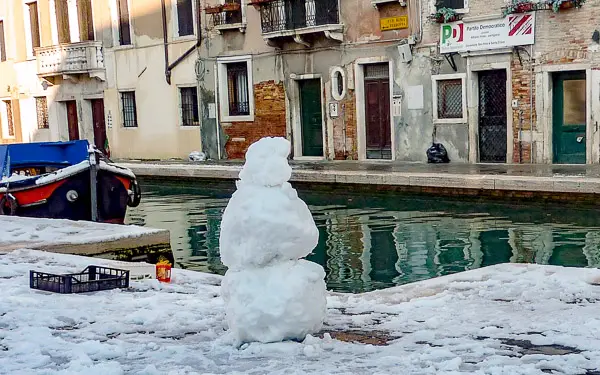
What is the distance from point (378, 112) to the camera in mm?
21141

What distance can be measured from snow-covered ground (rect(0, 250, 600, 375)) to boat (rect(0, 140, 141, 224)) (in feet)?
20.2

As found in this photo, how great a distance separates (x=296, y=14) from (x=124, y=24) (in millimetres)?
7500

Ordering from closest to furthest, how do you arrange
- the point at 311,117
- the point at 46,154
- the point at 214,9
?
1. the point at 46,154
2. the point at 311,117
3. the point at 214,9

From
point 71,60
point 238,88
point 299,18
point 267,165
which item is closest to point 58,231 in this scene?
point 267,165

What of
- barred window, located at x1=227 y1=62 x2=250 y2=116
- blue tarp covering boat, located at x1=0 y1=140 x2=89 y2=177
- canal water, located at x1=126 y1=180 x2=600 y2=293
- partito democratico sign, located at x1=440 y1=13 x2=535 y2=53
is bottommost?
canal water, located at x1=126 y1=180 x2=600 y2=293

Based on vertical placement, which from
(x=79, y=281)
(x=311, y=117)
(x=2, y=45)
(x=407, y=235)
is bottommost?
(x=407, y=235)

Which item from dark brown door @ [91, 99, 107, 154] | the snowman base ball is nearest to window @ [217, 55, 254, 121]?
dark brown door @ [91, 99, 107, 154]

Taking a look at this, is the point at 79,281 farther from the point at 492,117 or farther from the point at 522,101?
the point at 492,117

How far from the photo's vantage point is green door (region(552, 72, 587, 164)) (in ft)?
57.6

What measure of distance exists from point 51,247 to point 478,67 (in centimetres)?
1143

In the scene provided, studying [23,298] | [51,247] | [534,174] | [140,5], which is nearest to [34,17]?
[140,5]

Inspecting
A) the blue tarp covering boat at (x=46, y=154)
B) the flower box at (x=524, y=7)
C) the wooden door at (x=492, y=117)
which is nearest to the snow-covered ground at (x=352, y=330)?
the blue tarp covering boat at (x=46, y=154)

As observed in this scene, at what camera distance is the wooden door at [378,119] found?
68.6 ft

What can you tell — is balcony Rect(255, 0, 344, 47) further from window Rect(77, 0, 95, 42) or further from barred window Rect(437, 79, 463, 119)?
window Rect(77, 0, 95, 42)
